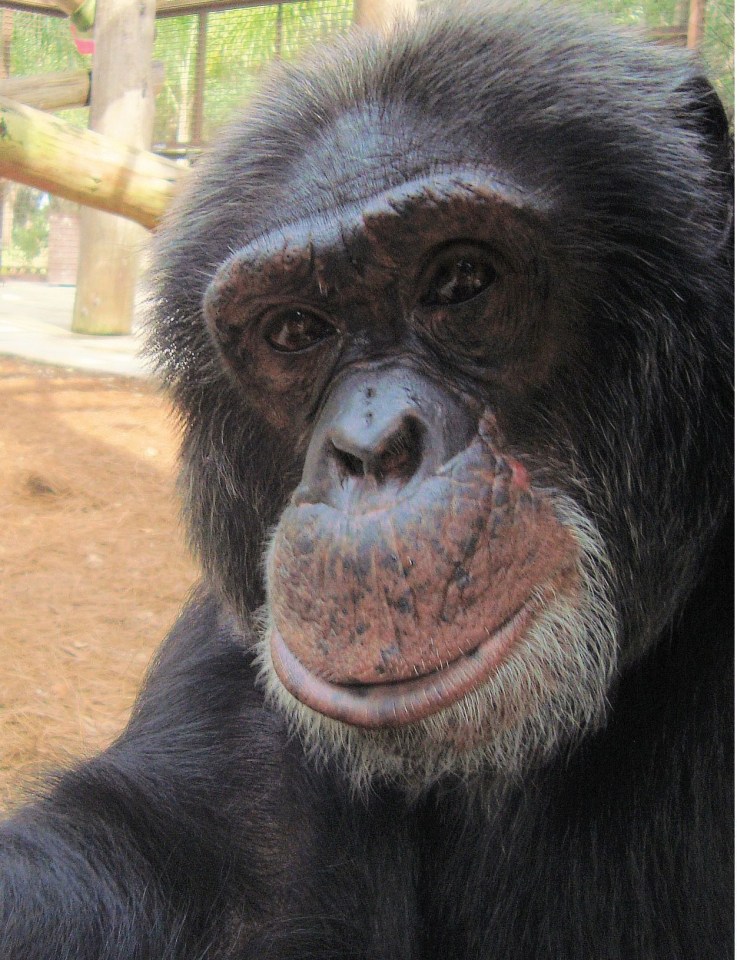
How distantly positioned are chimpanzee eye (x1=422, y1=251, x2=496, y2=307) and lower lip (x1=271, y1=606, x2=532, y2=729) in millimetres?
526

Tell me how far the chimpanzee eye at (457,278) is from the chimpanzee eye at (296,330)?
8.4 inches

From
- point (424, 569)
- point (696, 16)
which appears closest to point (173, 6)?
point (696, 16)

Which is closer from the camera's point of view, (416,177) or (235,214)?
(416,177)

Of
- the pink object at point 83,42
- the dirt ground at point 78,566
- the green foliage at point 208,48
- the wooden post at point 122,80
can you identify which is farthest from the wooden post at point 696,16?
the pink object at point 83,42

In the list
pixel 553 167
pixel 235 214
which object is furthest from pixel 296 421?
pixel 553 167

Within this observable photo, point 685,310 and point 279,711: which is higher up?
point 685,310

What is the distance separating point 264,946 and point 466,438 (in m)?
1.10

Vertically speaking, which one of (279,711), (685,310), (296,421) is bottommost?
(279,711)

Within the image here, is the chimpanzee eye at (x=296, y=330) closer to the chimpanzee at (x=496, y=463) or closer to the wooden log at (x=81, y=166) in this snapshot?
the chimpanzee at (x=496, y=463)

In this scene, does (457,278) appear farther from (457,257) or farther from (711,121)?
(711,121)

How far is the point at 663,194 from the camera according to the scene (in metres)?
1.76

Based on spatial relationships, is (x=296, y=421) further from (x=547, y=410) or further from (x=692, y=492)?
(x=692, y=492)

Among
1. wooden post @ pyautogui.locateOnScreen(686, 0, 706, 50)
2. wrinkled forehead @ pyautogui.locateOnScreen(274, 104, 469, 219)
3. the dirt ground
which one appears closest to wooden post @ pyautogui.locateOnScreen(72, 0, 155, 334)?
the dirt ground

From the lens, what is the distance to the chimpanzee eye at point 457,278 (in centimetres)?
178
